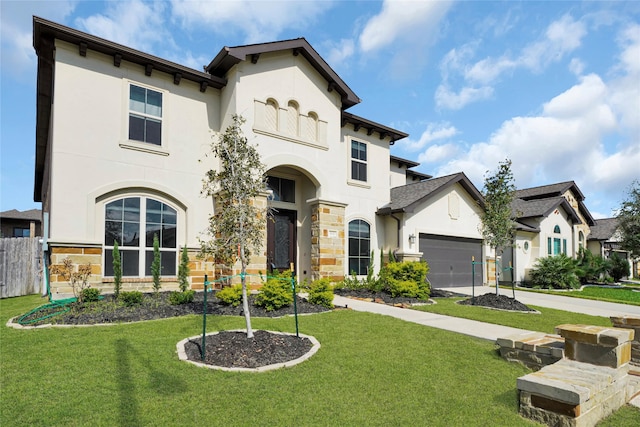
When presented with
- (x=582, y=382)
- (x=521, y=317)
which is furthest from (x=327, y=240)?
(x=582, y=382)

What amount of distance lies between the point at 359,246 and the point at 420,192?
3642 mm

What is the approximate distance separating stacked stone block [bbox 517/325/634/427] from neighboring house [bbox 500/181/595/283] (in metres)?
15.4

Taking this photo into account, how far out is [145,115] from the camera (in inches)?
430

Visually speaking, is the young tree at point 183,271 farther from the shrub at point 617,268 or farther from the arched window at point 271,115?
the shrub at point 617,268

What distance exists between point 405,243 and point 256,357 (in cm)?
1091

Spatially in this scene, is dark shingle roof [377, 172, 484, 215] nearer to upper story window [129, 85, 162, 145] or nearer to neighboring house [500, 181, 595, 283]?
neighboring house [500, 181, 595, 283]

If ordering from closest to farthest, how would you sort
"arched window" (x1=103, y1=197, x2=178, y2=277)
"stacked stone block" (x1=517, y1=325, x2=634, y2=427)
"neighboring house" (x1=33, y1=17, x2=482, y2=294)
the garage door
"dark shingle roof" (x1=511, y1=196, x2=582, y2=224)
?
"stacked stone block" (x1=517, y1=325, x2=634, y2=427)
"neighboring house" (x1=33, y1=17, x2=482, y2=294)
"arched window" (x1=103, y1=197, x2=178, y2=277)
the garage door
"dark shingle roof" (x1=511, y1=196, x2=582, y2=224)

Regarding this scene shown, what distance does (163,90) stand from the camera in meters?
11.3

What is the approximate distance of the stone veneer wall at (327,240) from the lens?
520 inches

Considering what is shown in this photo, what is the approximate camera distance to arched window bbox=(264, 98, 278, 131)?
41.0ft

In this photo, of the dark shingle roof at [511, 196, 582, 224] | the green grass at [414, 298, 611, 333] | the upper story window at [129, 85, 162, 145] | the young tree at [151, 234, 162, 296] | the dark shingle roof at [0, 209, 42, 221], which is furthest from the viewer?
the dark shingle roof at [0, 209, 42, 221]

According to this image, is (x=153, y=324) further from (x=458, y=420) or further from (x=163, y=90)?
(x=163, y=90)

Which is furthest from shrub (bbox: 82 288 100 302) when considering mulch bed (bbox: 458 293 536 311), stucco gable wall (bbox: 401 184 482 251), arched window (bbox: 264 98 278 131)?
stucco gable wall (bbox: 401 184 482 251)

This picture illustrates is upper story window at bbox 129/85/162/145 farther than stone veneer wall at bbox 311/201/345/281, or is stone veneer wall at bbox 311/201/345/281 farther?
stone veneer wall at bbox 311/201/345/281
